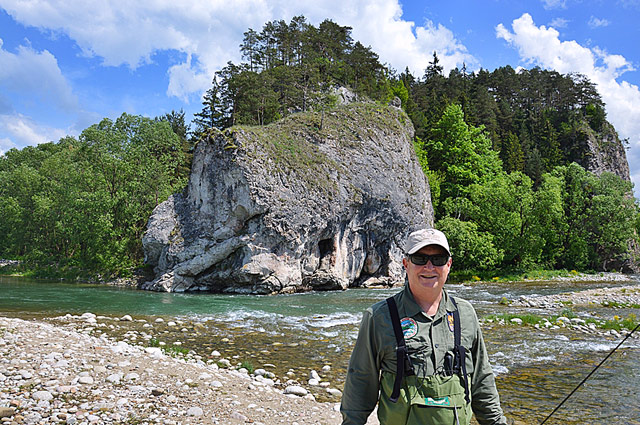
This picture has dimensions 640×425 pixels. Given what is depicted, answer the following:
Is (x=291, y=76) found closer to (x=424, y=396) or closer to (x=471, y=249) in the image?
(x=471, y=249)

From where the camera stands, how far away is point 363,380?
2643 millimetres

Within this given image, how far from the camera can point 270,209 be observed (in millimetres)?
28297

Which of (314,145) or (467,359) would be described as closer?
(467,359)

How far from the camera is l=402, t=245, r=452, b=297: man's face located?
2.70m

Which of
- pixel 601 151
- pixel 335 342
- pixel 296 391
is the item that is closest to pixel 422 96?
pixel 601 151

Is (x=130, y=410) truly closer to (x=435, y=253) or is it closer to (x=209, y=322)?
(x=435, y=253)

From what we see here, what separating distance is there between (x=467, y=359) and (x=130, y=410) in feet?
17.4

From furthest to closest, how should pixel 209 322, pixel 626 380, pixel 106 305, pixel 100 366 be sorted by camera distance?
pixel 106 305 < pixel 209 322 < pixel 626 380 < pixel 100 366

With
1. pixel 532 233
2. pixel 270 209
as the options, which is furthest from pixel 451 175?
pixel 270 209

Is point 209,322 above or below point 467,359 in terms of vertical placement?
below

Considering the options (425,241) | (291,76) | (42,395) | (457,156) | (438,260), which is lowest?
(42,395)

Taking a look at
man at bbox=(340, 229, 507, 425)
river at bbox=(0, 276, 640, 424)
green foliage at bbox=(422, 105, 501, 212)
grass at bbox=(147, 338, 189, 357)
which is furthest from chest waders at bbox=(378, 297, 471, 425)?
green foliage at bbox=(422, 105, 501, 212)

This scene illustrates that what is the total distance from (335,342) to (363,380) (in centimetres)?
991

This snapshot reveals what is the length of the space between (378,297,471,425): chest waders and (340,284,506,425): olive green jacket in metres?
0.03
